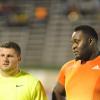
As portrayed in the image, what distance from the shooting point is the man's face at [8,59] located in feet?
17.4

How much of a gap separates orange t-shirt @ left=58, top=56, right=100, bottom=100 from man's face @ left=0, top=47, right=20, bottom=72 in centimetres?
53

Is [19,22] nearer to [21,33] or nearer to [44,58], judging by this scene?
[21,33]

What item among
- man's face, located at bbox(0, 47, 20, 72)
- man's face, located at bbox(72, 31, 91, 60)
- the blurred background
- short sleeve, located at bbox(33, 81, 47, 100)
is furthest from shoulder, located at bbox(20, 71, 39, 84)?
the blurred background

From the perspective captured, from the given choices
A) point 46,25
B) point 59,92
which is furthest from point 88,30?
point 46,25

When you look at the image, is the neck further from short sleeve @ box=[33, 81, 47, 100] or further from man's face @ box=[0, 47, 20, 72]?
man's face @ box=[0, 47, 20, 72]

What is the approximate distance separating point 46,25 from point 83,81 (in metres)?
11.7

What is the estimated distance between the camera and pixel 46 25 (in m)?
16.7

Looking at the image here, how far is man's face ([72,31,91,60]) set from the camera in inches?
197

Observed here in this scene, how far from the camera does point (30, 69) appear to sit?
14344mm

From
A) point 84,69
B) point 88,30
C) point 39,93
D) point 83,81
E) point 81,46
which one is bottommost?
point 39,93

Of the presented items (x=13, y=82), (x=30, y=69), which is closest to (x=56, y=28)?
(x=30, y=69)

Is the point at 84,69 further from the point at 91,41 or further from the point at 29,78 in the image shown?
the point at 29,78

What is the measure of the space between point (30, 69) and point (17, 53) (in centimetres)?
890

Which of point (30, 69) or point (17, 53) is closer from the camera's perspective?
point (17, 53)
